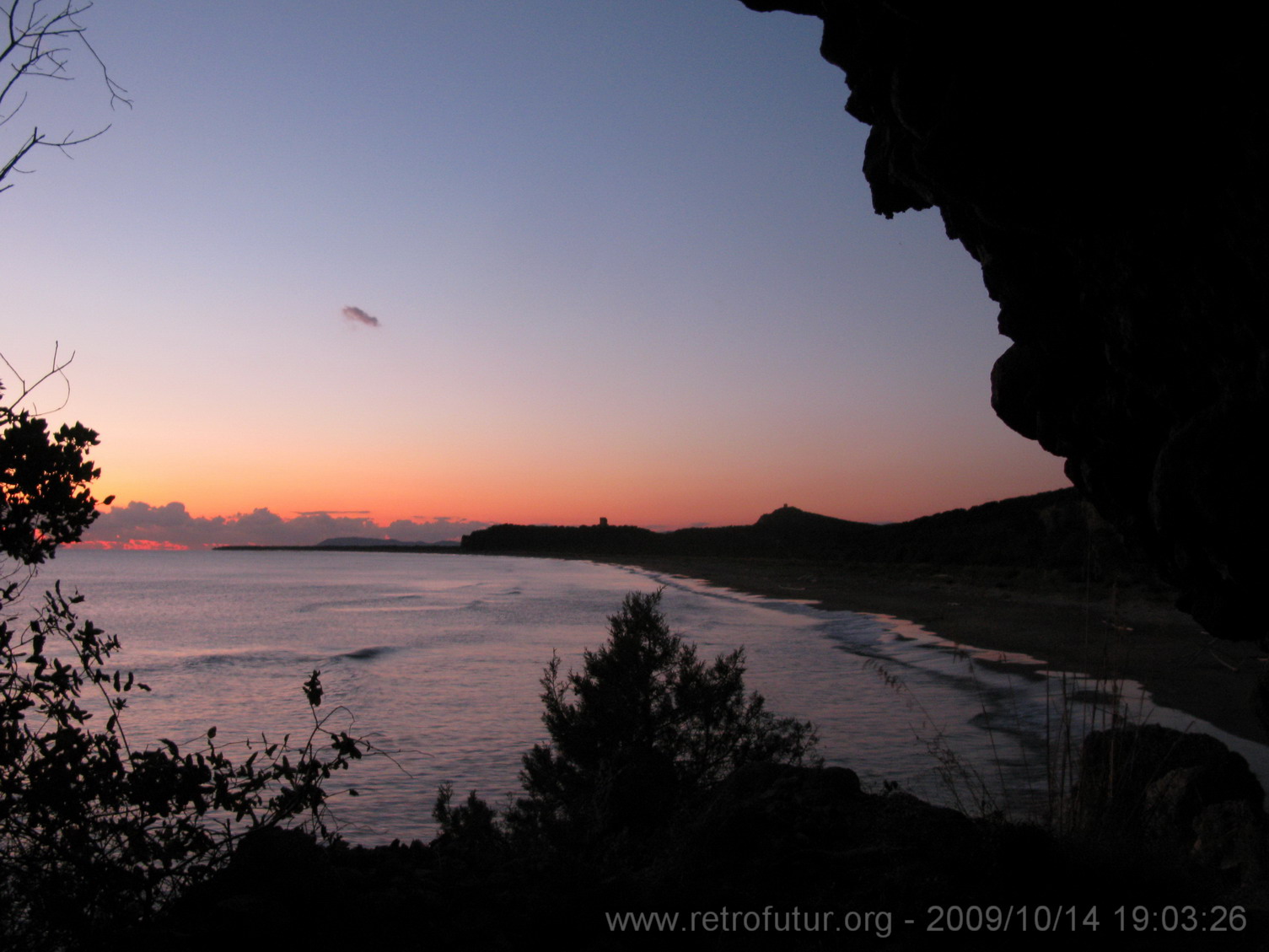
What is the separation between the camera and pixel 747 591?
47.4 m

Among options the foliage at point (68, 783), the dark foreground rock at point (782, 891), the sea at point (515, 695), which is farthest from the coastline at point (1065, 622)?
the foliage at point (68, 783)

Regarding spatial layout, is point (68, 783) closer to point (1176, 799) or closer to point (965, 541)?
point (1176, 799)

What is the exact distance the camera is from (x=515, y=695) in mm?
16500

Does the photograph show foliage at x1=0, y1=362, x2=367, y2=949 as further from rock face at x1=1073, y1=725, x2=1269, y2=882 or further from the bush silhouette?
rock face at x1=1073, y1=725, x2=1269, y2=882

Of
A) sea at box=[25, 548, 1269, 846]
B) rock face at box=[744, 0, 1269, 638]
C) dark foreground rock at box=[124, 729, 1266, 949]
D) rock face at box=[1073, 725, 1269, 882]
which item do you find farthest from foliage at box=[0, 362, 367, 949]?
rock face at box=[1073, 725, 1269, 882]

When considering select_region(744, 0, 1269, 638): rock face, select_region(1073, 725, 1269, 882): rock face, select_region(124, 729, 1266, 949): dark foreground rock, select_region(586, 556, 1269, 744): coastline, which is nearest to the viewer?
select_region(744, 0, 1269, 638): rock face

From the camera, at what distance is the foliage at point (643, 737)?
7078mm

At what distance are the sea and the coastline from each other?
0.53 metres

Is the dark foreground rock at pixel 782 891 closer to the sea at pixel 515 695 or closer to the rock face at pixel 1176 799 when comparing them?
the rock face at pixel 1176 799

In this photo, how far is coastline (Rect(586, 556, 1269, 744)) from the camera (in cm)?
1040

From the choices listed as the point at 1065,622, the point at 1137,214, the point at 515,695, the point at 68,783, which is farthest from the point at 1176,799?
the point at 515,695

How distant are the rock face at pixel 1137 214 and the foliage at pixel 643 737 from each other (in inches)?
164

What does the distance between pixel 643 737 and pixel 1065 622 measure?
9.03 m

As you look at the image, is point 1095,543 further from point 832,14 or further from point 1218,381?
point 832,14
